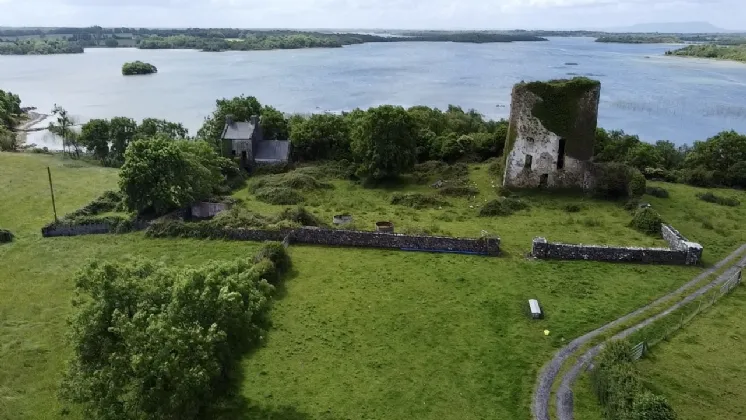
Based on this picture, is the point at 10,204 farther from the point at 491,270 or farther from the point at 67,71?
the point at 67,71

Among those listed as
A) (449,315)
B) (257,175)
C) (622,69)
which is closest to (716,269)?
(449,315)

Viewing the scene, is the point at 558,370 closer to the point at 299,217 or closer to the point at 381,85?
the point at 299,217

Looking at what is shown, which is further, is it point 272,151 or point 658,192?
point 272,151

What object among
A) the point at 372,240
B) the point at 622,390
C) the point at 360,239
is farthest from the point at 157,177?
the point at 622,390

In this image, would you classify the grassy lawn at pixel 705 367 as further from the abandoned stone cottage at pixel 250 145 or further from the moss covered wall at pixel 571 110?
the abandoned stone cottage at pixel 250 145

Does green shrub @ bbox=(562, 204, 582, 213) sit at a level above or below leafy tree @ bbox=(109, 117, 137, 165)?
below

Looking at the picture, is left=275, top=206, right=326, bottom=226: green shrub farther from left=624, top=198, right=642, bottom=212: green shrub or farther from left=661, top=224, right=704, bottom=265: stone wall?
left=624, top=198, right=642, bottom=212: green shrub

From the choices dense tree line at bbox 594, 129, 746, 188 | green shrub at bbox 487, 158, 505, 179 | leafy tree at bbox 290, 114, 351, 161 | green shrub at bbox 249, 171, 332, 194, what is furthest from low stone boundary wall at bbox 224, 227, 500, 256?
dense tree line at bbox 594, 129, 746, 188

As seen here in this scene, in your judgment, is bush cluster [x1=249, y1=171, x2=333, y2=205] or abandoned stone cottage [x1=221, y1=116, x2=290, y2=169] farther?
abandoned stone cottage [x1=221, y1=116, x2=290, y2=169]
